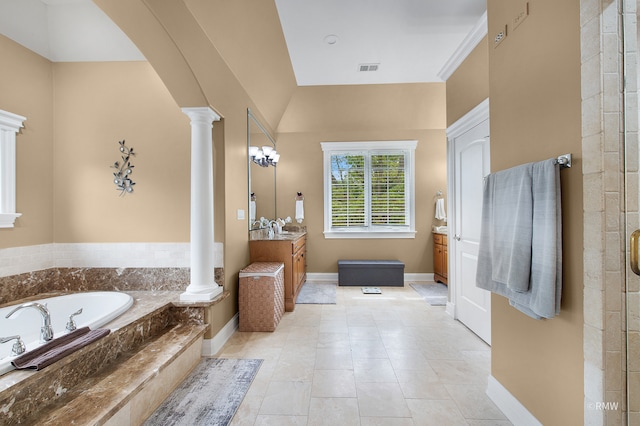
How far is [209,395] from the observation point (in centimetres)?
185

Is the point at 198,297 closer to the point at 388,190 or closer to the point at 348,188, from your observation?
the point at 348,188

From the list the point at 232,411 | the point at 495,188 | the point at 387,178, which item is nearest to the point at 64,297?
the point at 232,411

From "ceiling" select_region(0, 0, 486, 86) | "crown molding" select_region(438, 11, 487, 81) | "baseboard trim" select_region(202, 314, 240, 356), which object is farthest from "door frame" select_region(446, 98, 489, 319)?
"baseboard trim" select_region(202, 314, 240, 356)

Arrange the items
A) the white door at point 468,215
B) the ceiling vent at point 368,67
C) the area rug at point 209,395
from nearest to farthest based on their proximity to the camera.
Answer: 1. the area rug at point 209,395
2. the white door at point 468,215
3. the ceiling vent at point 368,67

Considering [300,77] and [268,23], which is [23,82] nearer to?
[268,23]

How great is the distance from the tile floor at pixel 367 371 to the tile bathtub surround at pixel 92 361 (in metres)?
0.66

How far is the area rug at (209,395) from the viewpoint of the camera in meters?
1.64

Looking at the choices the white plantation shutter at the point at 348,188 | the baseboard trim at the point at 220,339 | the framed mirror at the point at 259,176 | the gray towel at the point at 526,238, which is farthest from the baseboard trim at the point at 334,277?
the gray towel at the point at 526,238

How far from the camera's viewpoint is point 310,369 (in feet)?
→ 7.08

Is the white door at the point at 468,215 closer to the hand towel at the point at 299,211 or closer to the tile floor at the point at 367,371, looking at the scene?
the tile floor at the point at 367,371

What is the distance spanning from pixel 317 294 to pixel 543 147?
11.6ft

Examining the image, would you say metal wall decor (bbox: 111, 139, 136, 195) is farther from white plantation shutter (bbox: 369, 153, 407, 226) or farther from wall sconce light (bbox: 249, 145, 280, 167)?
white plantation shutter (bbox: 369, 153, 407, 226)

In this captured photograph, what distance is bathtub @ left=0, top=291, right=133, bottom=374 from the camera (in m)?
2.02

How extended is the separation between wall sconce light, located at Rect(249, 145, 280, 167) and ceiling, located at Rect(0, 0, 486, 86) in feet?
4.32
